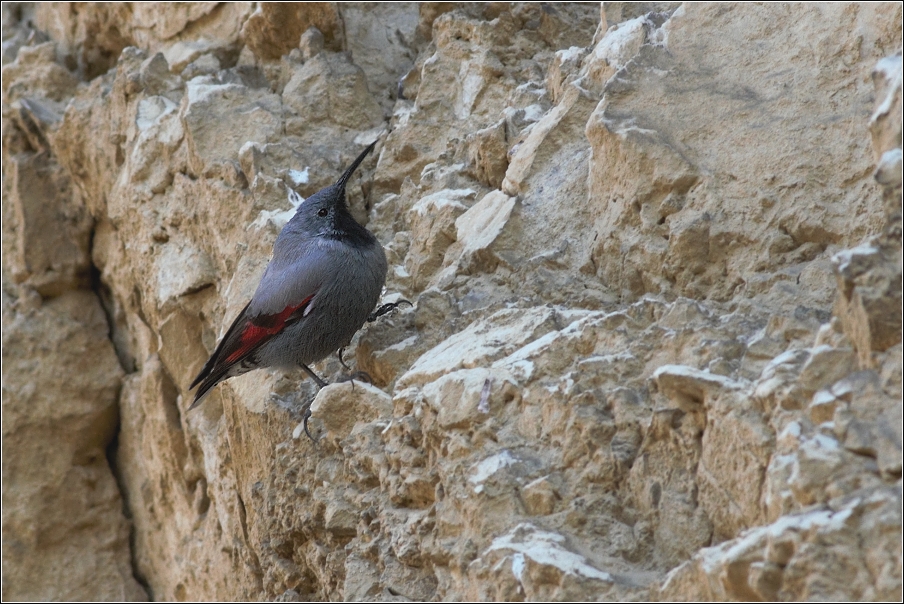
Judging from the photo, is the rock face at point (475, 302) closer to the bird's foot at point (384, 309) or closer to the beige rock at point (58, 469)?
Result: the beige rock at point (58, 469)

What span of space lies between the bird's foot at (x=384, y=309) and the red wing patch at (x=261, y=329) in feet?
0.86

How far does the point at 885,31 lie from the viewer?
346cm

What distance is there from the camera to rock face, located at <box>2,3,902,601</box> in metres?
2.52

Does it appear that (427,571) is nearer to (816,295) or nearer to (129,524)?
(816,295)

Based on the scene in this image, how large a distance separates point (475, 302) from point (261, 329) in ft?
3.12

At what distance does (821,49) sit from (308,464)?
2392 mm

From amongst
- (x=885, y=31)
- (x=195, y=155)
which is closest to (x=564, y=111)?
(x=885, y=31)

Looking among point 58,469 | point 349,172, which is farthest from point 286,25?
point 58,469

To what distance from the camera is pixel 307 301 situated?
4219 mm

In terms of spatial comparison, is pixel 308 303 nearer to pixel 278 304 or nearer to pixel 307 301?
pixel 307 301

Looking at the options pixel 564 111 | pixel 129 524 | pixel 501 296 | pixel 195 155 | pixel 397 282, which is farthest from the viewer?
pixel 129 524

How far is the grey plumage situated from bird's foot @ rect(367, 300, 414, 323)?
0.19 ft

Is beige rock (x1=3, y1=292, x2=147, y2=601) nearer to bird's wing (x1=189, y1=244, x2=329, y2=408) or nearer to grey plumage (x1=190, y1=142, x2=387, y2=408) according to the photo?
grey plumage (x1=190, y1=142, x2=387, y2=408)

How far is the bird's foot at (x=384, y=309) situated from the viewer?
418 centimetres
